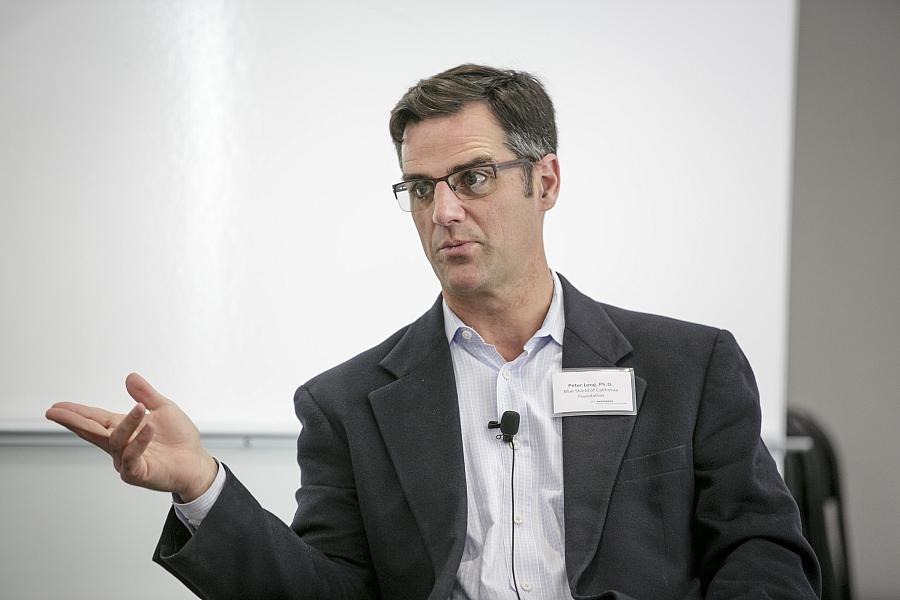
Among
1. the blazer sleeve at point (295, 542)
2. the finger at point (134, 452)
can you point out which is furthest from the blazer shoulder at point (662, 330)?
the finger at point (134, 452)

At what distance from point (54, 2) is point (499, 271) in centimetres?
204

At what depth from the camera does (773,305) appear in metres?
3.02

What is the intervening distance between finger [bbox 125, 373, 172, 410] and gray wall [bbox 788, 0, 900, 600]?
2679mm

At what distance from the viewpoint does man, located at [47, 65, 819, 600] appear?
166cm

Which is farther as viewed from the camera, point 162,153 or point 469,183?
point 162,153

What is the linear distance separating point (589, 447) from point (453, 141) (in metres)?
0.71

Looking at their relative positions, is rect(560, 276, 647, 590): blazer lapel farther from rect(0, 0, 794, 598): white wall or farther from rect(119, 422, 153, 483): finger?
rect(0, 0, 794, 598): white wall

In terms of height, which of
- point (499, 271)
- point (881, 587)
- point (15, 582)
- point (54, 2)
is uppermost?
point (54, 2)

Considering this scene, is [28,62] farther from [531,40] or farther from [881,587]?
[881,587]

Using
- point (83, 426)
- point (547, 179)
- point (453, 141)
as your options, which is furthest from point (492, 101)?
point (83, 426)

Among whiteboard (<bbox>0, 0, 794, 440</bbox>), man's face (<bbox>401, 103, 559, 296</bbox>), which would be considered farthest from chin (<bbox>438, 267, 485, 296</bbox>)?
whiteboard (<bbox>0, 0, 794, 440</bbox>)

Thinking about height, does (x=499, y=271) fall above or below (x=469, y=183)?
below

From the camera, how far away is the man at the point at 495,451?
1656 mm

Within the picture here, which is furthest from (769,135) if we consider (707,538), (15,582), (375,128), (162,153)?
(15,582)
